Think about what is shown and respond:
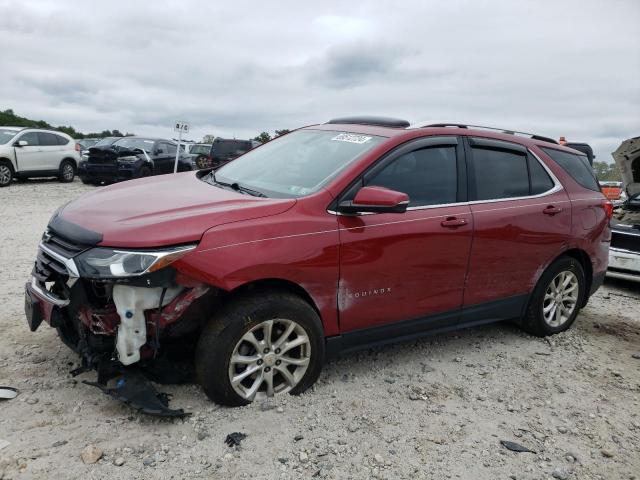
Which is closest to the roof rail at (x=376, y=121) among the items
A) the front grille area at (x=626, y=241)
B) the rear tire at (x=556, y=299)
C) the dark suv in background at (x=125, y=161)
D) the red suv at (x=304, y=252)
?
the red suv at (x=304, y=252)

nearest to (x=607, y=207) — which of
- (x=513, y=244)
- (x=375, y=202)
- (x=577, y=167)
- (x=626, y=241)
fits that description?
(x=577, y=167)

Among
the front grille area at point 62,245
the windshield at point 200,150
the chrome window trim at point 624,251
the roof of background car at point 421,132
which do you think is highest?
the roof of background car at point 421,132

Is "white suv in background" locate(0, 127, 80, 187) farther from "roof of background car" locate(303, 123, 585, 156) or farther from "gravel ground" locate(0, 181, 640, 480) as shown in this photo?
"roof of background car" locate(303, 123, 585, 156)

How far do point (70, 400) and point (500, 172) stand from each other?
3.48m

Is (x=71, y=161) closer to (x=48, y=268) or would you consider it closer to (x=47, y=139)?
(x=47, y=139)

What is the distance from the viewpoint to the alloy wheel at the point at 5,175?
1493 cm

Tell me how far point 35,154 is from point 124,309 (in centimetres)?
1496

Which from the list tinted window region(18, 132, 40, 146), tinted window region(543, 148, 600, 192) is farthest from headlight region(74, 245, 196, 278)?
tinted window region(18, 132, 40, 146)

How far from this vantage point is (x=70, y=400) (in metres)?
3.24

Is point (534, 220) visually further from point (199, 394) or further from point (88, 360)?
point (88, 360)

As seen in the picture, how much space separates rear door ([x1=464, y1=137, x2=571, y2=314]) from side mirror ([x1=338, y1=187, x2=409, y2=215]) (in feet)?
3.17

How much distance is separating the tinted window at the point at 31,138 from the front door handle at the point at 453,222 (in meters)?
15.0

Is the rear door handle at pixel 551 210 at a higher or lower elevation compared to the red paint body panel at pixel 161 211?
higher

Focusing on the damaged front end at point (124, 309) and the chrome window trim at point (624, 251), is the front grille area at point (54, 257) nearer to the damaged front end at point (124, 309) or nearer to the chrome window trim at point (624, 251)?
the damaged front end at point (124, 309)
